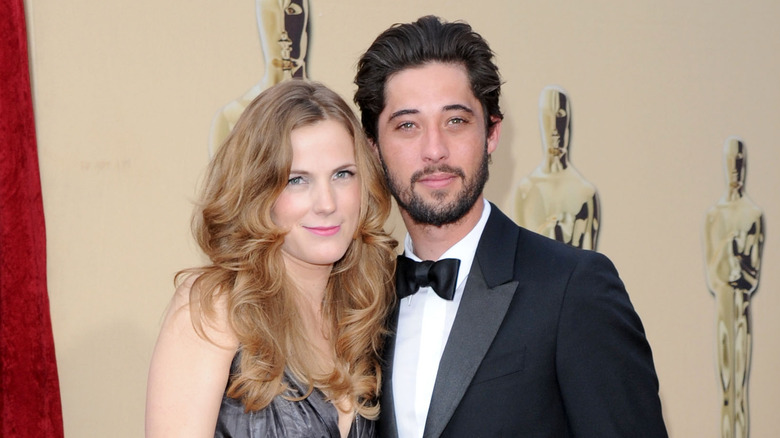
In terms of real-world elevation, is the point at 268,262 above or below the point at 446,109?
below

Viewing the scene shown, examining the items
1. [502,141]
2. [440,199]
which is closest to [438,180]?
[440,199]

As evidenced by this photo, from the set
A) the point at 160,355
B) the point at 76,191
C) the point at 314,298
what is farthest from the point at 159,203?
Result: the point at 160,355

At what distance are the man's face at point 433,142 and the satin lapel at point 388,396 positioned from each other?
327 mm

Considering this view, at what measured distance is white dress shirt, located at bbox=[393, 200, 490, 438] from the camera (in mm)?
1961

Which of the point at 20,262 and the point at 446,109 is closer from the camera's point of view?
the point at 446,109

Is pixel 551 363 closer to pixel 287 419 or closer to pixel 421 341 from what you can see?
pixel 421 341

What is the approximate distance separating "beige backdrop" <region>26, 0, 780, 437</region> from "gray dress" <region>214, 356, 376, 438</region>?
1.22m

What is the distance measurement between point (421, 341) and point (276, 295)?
1.24 ft

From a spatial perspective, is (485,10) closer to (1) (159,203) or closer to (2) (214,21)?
(2) (214,21)

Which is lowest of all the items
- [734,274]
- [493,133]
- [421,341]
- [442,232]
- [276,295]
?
[734,274]

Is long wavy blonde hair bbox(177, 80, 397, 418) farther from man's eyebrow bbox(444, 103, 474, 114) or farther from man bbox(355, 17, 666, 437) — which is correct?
man's eyebrow bbox(444, 103, 474, 114)

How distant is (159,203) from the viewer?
119 inches

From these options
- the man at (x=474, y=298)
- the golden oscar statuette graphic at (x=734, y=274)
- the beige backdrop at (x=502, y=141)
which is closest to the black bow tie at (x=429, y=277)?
the man at (x=474, y=298)

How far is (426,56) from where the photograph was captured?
2.21m
